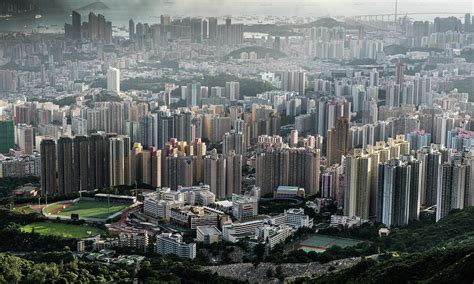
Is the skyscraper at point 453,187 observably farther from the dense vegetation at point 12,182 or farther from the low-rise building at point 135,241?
the dense vegetation at point 12,182

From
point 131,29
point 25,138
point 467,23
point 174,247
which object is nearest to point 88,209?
point 174,247

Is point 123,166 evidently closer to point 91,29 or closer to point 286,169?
point 286,169

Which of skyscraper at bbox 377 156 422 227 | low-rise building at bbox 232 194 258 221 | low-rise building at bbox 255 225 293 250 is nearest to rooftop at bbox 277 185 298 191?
low-rise building at bbox 232 194 258 221

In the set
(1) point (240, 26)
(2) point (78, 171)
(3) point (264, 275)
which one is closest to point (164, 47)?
(1) point (240, 26)

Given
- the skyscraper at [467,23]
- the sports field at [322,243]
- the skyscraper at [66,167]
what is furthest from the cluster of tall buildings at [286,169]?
the skyscraper at [467,23]

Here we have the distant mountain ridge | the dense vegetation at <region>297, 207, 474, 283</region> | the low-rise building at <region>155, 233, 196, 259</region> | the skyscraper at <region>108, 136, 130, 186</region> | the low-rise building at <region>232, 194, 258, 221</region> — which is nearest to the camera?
the dense vegetation at <region>297, 207, 474, 283</region>

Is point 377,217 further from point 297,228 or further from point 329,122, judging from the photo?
point 329,122

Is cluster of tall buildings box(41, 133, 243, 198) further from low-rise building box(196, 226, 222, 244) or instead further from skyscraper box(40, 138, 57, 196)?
low-rise building box(196, 226, 222, 244)
